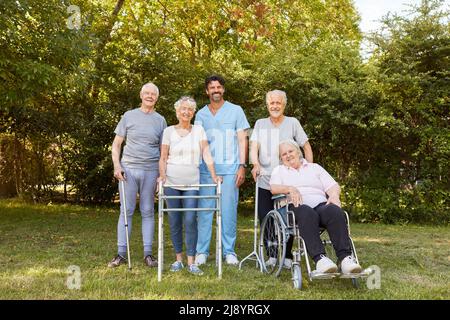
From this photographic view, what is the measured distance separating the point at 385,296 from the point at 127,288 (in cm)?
162

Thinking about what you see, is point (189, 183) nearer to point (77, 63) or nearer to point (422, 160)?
point (77, 63)

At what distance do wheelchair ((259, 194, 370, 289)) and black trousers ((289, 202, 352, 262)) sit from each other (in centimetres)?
4

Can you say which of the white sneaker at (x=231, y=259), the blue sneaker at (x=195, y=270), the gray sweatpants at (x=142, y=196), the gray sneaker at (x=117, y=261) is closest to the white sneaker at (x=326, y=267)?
the blue sneaker at (x=195, y=270)

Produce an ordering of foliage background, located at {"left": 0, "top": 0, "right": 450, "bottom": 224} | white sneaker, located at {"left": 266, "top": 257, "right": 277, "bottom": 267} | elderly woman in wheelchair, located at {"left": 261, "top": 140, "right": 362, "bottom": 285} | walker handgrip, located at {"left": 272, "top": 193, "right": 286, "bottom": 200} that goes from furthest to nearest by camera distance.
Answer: foliage background, located at {"left": 0, "top": 0, "right": 450, "bottom": 224} < white sneaker, located at {"left": 266, "top": 257, "right": 277, "bottom": 267} < walker handgrip, located at {"left": 272, "top": 193, "right": 286, "bottom": 200} < elderly woman in wheelchair, located at {"left": 261, "top": 140, "right": 362, "bottom": 285}

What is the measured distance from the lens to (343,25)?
13984 millimetres

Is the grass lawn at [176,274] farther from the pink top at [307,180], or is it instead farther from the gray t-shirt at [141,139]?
the gray t-shirt at [141,139]

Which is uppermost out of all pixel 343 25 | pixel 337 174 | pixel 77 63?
pixel 343 25

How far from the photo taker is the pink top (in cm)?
364

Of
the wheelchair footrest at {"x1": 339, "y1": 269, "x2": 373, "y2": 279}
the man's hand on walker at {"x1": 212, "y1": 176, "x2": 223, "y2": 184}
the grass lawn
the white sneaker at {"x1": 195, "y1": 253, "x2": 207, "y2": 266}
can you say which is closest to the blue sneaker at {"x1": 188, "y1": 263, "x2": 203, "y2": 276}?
the grass lawn

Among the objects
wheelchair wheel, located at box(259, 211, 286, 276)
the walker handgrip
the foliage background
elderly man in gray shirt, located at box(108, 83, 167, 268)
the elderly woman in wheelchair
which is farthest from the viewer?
the foliage background

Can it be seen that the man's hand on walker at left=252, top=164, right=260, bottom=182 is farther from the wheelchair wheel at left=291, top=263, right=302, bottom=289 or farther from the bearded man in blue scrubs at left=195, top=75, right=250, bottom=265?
the wheelchair wheel at left=291, top=263, right=302, bottom=289

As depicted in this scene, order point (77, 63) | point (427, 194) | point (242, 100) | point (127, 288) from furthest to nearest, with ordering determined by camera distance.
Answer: point (242, 100), point (427, 194), point (77, 63), point (127, 288)

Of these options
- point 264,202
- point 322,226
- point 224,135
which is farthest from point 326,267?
point 224,135
